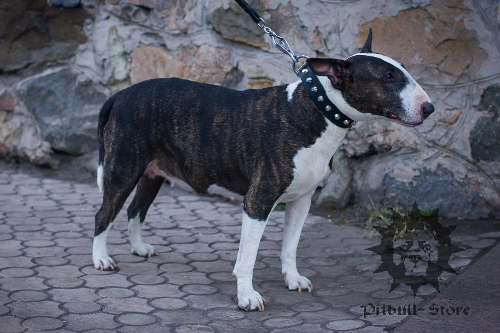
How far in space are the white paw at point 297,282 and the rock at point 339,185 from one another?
6.21 ft

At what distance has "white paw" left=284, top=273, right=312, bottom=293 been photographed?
12.1ft

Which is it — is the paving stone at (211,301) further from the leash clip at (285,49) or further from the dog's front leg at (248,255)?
the leash clip at (285,49)

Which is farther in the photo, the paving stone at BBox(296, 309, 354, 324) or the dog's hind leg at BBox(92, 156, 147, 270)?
the dog's hind leg at BBox(92, 156, 147, 270)

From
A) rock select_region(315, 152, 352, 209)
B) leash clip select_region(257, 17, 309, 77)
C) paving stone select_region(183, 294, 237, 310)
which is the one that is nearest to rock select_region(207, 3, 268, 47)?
rock select_region(315, 152, 352, 209)

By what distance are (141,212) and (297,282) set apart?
1.37 metres

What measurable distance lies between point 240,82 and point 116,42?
62.2 inches

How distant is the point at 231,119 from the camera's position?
11.9ft

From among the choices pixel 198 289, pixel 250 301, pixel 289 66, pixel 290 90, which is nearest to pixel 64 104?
pixel 289 66

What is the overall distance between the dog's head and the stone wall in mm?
2104

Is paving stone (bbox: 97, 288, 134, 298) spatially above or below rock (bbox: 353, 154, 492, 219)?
below

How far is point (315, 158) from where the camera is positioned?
3412mm

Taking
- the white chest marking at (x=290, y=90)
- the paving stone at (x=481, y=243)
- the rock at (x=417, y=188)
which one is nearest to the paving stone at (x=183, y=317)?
the white chest marking at (x=290, y=90)
